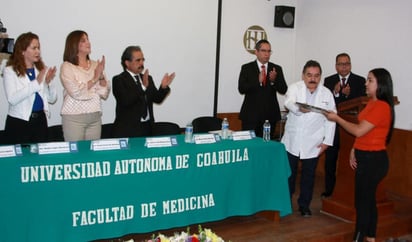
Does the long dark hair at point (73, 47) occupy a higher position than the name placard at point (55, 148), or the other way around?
the long dark hair at point (73, 47)

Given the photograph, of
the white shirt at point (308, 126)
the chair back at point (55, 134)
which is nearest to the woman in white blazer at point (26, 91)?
the chair back at point (55, 134)

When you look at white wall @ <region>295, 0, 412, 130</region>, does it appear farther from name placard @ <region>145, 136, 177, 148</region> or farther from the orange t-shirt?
name placard @ <region>145, 136, 177, 148</region>

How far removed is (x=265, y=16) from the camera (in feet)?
21.4

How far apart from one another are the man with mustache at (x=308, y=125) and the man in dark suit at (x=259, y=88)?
51 centimetres

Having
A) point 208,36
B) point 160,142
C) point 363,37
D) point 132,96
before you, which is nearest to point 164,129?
point 132,96

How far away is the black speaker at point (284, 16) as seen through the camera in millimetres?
6529

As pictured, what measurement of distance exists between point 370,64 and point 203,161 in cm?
297

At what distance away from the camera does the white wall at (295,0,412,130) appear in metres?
5.34

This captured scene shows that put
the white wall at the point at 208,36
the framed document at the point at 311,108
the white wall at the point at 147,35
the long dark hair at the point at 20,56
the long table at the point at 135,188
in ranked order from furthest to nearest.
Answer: the white wall at the point at 208,36 → the white wall at the point at 147,35 → the framed document at the point at 311,108 → the long dark hair at the point at 20,56 → the long table at the point at 135,188

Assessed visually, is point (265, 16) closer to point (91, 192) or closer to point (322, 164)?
point (322, 164)

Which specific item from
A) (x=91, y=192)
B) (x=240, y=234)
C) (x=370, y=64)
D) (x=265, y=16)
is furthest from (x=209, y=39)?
(x=91, y=192)

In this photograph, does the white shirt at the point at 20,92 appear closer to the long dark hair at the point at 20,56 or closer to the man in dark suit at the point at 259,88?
the long dark hair at the point at 20,56

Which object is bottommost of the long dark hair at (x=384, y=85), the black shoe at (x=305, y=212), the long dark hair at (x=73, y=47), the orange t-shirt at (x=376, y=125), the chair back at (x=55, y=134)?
the black shoe at (x=305, y=212)

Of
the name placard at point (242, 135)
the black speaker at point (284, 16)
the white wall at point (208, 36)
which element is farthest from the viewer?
the black speaker at point (284, 16)
